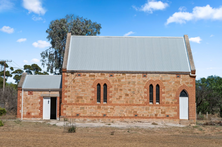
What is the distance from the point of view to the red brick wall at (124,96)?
2434cm

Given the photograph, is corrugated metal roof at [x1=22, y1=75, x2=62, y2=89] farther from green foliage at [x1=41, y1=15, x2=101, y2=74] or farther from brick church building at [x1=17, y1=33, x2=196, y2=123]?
green foliage at [x1=41, y1=15, x2=101, y2=74]

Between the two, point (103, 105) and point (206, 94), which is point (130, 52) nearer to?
point (103, 105)

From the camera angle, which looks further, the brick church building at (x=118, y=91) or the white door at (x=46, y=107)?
the white door at (x=46, y=107)

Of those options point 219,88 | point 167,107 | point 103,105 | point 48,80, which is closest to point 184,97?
point 167,107

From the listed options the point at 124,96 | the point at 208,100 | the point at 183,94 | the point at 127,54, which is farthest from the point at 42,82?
the point at 208,100

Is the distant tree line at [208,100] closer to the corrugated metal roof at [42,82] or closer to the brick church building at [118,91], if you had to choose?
the brick church building at [118,91]

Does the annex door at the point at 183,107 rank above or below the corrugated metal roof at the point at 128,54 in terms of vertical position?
below

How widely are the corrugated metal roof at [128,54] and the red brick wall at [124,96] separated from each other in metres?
0.89

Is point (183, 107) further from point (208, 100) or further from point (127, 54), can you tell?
point (208, 100)

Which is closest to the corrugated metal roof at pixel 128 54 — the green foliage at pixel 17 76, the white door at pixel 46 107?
the white door at pixel 46 107

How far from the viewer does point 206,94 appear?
37.5 metres

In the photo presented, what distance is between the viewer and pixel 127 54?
26.5 metres

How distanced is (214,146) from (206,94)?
987 inches

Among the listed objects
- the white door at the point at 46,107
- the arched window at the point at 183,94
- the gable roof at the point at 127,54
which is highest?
the gable roof at the point at 127,54
